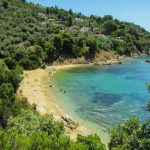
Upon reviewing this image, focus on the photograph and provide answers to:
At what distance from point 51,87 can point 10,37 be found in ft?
122

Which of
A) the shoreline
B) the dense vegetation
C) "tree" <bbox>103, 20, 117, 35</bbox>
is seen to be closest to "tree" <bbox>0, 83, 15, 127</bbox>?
the dense vegetation

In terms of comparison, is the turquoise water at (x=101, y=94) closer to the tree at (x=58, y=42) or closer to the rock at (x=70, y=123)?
the rock at (x=70, y=123)

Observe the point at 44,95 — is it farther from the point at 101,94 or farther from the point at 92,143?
the point at 92,143

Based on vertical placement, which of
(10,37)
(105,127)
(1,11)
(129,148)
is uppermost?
(1,11)

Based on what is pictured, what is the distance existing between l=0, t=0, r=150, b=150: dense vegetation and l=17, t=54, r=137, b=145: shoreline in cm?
281

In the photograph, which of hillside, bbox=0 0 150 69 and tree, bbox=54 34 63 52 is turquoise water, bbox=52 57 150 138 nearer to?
hillside, bbox=0 0 150 69

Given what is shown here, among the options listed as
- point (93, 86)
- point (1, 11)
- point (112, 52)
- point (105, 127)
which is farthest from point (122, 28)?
point (105, 127)

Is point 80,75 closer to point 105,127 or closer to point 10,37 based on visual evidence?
point 10,37

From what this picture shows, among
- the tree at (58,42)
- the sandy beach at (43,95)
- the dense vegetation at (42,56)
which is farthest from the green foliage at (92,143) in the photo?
the tree at (58,42)

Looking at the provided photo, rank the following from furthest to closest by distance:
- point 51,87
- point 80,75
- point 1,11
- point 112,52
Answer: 1. point 112,52
2. point 1,11
3. point 80,75
4. point 51,87

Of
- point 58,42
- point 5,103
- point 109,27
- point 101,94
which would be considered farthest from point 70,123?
point 109,27

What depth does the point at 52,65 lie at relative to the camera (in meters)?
114

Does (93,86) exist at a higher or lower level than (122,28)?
lower

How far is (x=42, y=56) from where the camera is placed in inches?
4321
